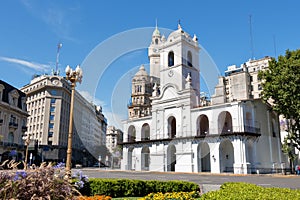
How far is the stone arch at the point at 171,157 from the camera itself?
41031 mm

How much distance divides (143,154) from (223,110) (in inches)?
662

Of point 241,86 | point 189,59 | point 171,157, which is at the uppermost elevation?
point 189,59

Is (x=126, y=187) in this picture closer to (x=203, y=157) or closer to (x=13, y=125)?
(x=203, y=157)

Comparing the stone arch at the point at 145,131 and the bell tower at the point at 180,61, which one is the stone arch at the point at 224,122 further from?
the stone arch at the point at 145,131

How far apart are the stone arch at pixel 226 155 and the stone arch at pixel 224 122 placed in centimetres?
173

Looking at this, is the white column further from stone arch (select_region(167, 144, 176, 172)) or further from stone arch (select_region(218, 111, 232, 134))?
stone arch (select_region(167, 144, 176, 172))

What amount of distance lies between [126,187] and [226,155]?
28.5m

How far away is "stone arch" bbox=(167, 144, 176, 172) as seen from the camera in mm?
41031

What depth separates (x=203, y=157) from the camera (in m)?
40.4

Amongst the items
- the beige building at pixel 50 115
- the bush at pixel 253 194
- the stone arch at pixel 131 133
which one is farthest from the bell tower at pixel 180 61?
the bush at pixel 253 194

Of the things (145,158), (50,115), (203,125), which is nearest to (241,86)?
(203,125)

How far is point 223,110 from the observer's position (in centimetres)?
3622

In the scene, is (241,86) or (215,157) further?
(241,86)

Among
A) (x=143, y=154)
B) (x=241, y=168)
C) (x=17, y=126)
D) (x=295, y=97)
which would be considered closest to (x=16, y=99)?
(x=17, y=126)
